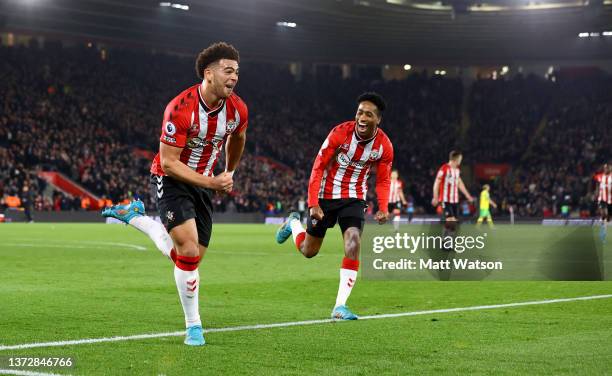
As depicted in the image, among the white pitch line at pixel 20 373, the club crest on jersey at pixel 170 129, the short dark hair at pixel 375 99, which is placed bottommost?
the white pitch line at pixel 20 373

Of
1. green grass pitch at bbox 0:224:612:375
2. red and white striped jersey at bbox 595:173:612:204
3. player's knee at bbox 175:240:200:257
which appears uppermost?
player's knee at bbox 175:240:200:257

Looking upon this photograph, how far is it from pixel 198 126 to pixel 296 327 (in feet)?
6.58

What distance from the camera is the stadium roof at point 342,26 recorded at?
47.7 m

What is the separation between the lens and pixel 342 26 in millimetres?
53375

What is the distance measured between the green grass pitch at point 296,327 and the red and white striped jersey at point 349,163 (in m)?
1.22

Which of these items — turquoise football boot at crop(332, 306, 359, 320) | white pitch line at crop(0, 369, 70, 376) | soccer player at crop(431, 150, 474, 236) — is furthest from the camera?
soccer player at crop(431, 150, 474, 236)

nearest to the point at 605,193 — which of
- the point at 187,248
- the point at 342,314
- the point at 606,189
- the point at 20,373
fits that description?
the point at 606,189

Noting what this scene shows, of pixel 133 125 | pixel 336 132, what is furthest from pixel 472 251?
pixel 133 125

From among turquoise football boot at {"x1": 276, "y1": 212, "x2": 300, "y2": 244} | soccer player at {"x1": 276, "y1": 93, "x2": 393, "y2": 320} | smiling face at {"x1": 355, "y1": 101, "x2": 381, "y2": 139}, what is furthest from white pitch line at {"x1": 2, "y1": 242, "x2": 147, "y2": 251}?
smiling face at {"x1": 355, "y1": 101, "x2": 381, "y2": 139}

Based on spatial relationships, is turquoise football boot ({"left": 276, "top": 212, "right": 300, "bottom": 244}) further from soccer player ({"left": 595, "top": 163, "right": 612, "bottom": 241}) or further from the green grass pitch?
soccer player ({"left": 595, "top": 163, "right": 612, "bottom": 241})

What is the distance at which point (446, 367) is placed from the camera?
6.28 m

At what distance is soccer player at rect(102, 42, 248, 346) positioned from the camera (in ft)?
24.2

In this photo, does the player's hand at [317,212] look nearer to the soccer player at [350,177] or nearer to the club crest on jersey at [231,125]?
the soccer player at [350,177]

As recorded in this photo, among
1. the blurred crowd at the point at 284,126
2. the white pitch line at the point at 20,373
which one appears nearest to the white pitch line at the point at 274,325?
the white pitch line at the point at 20,373
